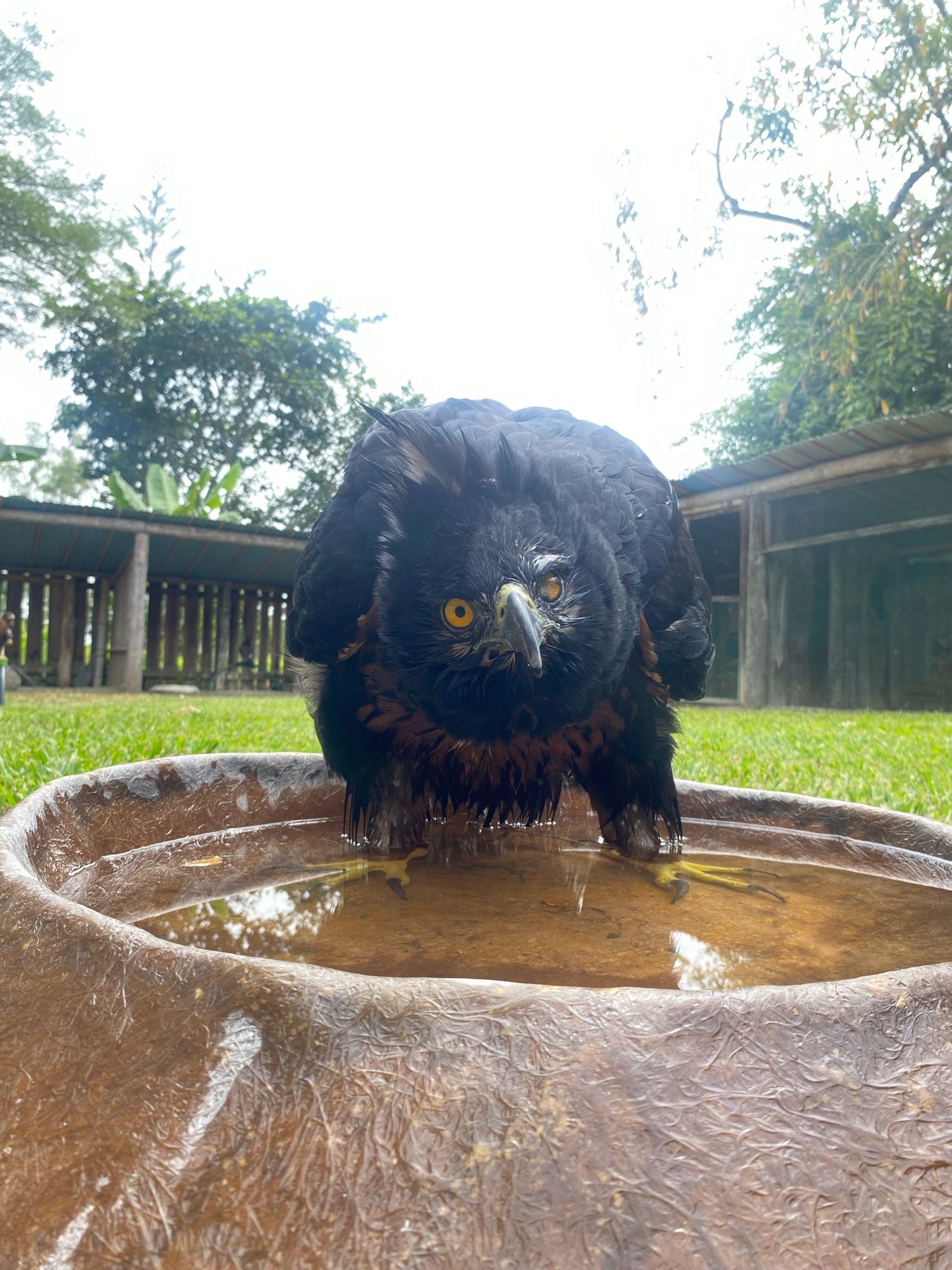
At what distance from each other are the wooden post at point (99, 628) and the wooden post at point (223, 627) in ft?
6.64

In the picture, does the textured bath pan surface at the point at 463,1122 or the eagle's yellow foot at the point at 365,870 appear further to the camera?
the eagle's yellow foot at the point at 365,870

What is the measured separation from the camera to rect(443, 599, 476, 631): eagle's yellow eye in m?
2.05

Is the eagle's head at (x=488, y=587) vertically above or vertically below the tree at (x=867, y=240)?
below

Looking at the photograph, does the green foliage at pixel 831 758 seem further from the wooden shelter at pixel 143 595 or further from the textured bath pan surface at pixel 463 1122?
the wooden shelter at pixel 143 595

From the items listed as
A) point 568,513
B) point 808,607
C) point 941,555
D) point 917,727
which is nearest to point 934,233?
point 941,555

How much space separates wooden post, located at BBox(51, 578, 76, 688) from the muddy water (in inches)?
568

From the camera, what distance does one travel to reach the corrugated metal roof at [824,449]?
898cm

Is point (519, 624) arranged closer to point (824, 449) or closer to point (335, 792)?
point (335, 792)

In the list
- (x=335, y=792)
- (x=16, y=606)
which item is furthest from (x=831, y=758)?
(x=16, y=606)

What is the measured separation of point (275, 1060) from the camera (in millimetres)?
862

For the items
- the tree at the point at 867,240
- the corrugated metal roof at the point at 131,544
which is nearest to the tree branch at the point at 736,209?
the tree at the point at 867,240

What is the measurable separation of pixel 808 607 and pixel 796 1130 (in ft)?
44.5

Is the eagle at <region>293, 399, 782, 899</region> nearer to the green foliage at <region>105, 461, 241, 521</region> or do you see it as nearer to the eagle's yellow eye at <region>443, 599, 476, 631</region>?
the eagle's yellow eye at <region>443, 599, 476, 631</region>

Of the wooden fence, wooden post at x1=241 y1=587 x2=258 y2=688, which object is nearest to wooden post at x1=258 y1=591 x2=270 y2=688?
the wooden fence
